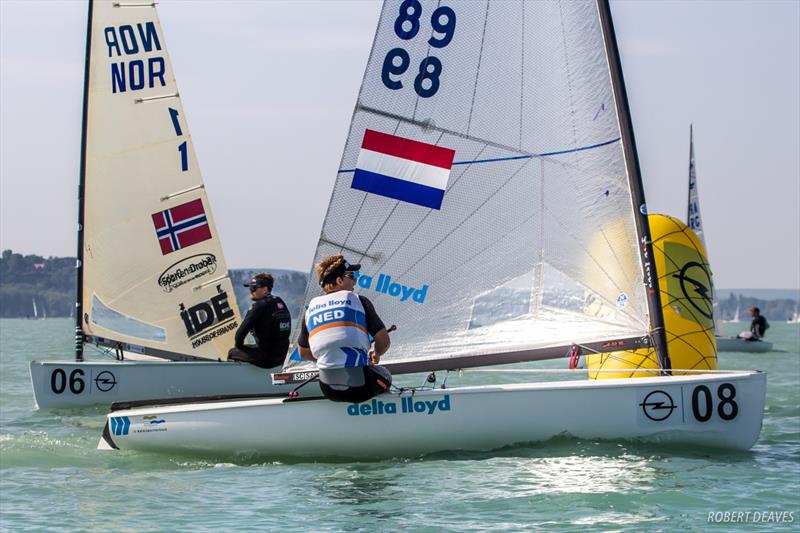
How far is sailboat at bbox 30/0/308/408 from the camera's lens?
15.6m

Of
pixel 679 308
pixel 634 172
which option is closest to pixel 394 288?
pixel 634 172

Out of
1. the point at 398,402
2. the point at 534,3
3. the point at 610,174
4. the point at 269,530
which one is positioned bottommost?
the point at 269,530

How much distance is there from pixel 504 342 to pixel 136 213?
24.0ft

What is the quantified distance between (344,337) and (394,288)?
1044mm

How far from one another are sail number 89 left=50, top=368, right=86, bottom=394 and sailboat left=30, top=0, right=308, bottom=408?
0.80 meters

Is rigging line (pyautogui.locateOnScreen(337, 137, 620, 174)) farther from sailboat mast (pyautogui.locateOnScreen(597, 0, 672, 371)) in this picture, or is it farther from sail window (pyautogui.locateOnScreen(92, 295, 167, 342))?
sail window (pyautogui.locateOnScreen(92, 295, 167, 342))

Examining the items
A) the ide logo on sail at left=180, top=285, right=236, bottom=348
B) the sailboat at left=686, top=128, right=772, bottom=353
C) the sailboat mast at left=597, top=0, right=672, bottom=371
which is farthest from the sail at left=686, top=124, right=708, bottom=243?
the sailboat mast at left=597, top=0, right=672, bottom=371

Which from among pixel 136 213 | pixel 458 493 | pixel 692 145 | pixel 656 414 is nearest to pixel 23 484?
pixel 458 493

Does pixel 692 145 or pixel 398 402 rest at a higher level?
pixel 692 145

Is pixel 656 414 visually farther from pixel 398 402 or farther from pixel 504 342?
pixel 398 402

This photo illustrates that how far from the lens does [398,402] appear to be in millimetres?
9242

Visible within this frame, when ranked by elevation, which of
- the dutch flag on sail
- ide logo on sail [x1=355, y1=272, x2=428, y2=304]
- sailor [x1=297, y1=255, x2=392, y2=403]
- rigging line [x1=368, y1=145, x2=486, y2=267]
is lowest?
sailor [x1=297, y1=255, x2=392, y2=403]

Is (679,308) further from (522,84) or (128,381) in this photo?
(128,381)

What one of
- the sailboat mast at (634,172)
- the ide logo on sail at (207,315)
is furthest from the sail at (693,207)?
the sailboat mast at (634,172)
